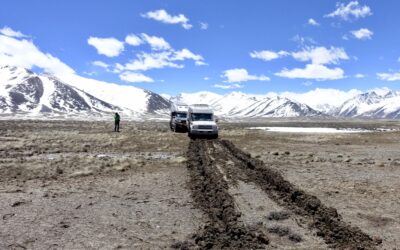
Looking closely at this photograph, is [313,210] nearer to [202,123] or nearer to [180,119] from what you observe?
[202,123]

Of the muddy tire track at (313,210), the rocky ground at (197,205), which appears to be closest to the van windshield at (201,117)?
the rocky ground at (197,205)

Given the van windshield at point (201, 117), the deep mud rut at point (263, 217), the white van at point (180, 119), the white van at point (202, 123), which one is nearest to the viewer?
the deep mud rut at point (263, 217)

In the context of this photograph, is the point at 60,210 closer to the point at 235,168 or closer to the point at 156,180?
the point at 156,180

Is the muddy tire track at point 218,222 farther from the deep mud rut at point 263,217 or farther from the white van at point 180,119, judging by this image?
the white van at point 180,119

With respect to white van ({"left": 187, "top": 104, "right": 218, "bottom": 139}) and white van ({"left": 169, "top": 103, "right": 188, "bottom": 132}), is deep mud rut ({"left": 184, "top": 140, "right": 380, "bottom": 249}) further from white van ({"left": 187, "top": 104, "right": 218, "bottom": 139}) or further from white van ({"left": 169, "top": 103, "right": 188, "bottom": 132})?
white van ({"left": 169, "top": 103, "right": 188, "bottom": 132})

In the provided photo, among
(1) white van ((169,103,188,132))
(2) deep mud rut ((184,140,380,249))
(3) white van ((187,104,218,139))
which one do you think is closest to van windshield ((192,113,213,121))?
(3) white van ((187,104,218,139))

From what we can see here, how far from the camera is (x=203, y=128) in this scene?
43938 mm

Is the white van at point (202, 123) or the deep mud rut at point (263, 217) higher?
the white van at point (202, 123)

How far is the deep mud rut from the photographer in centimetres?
990

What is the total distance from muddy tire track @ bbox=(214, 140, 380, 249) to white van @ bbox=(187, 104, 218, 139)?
74.3 feet

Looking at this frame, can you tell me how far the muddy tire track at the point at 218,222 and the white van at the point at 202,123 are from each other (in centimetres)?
2481

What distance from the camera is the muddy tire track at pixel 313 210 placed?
9945mm

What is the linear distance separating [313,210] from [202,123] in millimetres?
31429

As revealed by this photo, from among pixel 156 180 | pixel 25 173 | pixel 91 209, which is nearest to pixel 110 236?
pixel 91 209
